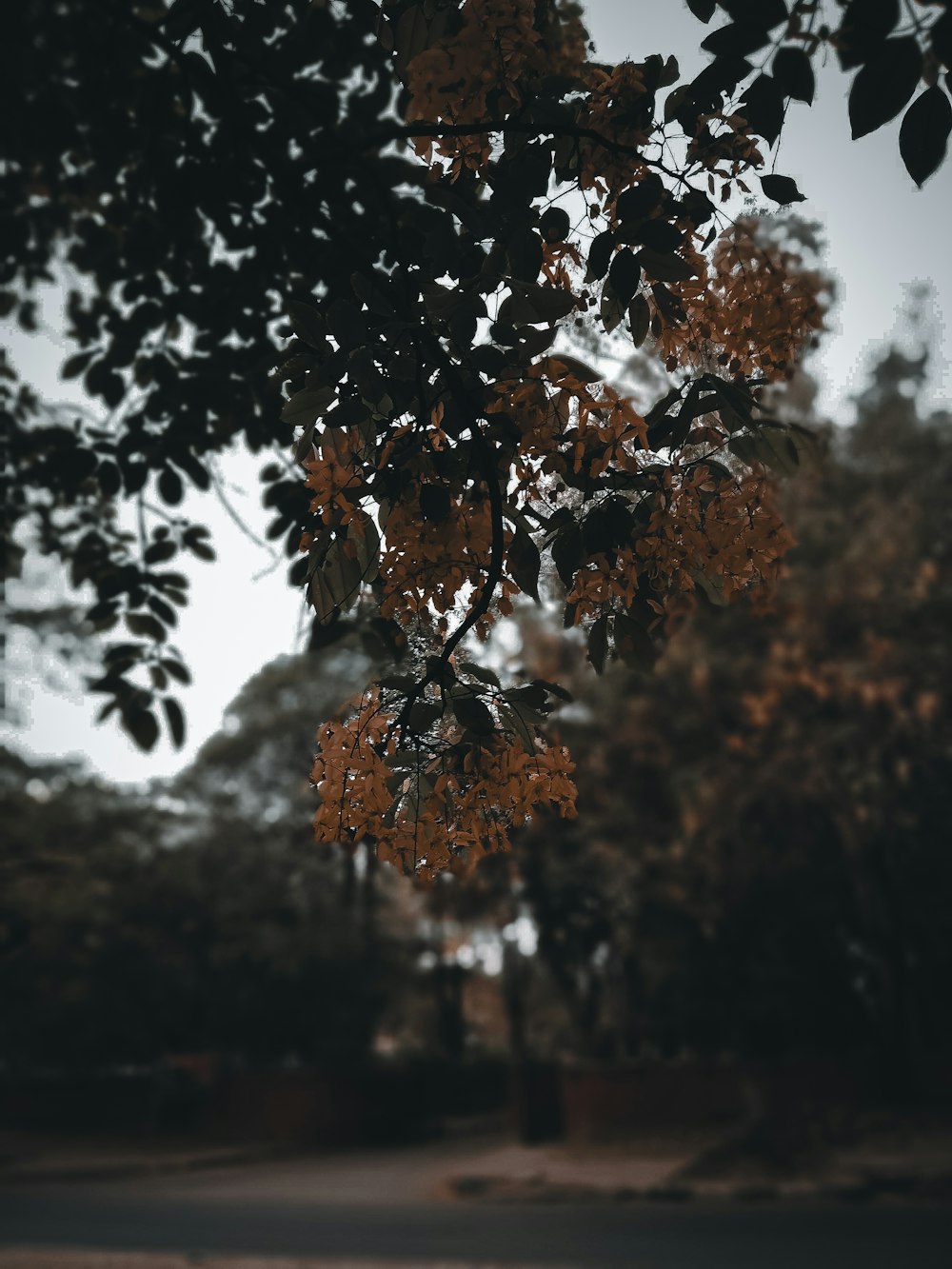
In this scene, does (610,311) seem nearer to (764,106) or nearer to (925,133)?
(764,106)

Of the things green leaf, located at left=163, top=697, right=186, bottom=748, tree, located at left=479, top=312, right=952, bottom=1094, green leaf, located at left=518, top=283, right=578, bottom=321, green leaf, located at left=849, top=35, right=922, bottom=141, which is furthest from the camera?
tree, located at left=479, top=312, right=952, bottom=1094

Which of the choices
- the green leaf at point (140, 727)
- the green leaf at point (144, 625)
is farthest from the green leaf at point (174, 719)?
the green leaf at point (144, 625)

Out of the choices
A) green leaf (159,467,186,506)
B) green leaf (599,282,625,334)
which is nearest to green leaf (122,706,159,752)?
green leaf (159,467,186,506)

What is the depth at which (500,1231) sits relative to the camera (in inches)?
466

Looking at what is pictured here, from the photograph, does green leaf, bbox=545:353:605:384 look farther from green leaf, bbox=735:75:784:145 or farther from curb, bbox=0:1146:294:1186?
curb, bbox=0:1146:294:1186

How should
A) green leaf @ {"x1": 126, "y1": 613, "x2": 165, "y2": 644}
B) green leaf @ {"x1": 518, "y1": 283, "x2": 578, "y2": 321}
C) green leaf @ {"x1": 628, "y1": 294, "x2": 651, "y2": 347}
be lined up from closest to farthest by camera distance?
1. green leaf @ {"x1": 518, "y1": 283, "x2": 578, "y2": 321}
2. green leaf @ {"x1": 628, "y1": 294, "x2": 651, "y2": 347}
3. green leaf @ {"x1": 126, "y1": 613, "x2": 165, "y2": 644}

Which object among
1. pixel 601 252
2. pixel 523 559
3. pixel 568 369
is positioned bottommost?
pixel 523 559

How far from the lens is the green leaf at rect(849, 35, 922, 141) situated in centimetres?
155

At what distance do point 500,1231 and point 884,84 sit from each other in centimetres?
1237

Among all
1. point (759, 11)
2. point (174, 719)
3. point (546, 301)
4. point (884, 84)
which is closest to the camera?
point (884, 84)

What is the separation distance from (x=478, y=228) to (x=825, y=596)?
32.6ft

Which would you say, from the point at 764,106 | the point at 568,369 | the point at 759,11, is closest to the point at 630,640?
the point at 568,369

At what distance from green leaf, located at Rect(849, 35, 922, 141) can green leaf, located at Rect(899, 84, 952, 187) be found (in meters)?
0.06

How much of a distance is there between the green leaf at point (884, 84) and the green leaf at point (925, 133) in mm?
62
